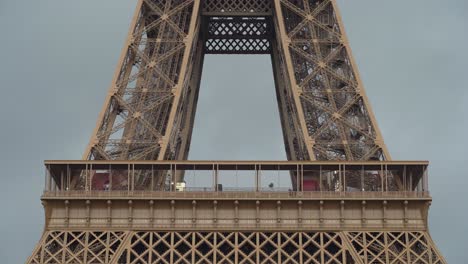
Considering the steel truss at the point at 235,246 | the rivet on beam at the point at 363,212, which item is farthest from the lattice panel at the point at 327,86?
the steel truss at the point at 235,246

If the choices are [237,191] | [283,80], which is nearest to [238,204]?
[237,191]

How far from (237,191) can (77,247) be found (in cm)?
793

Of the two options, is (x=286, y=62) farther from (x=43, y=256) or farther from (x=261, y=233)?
(x=43, y=256)

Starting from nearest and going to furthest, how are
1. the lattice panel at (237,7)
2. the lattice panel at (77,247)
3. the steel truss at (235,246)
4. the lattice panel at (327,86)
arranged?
the lattice panel at (77,247)
the steel truss at (235,246)
the lattice panel at (327,86)
the lattice panel at (237,7)

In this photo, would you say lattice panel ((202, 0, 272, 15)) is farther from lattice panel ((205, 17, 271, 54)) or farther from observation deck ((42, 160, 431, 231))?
observation deck ((42, 160, 431, 231))

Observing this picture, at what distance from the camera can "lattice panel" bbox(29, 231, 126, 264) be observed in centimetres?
6022

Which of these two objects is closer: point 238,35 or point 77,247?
point 77,247

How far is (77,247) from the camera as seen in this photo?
6134cm

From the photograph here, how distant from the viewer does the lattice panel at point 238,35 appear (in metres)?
78.1

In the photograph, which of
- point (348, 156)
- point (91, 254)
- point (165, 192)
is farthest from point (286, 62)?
point (91, 254)

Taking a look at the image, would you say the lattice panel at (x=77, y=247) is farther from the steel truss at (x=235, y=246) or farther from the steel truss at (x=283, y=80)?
the steel truss at (x=283, y=80)

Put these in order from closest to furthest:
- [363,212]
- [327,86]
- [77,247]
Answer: [77,247], [363,212], [327,86]

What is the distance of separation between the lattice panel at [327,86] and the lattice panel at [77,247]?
1126 centimetres

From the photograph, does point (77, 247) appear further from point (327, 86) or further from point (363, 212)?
point (327, 86)
